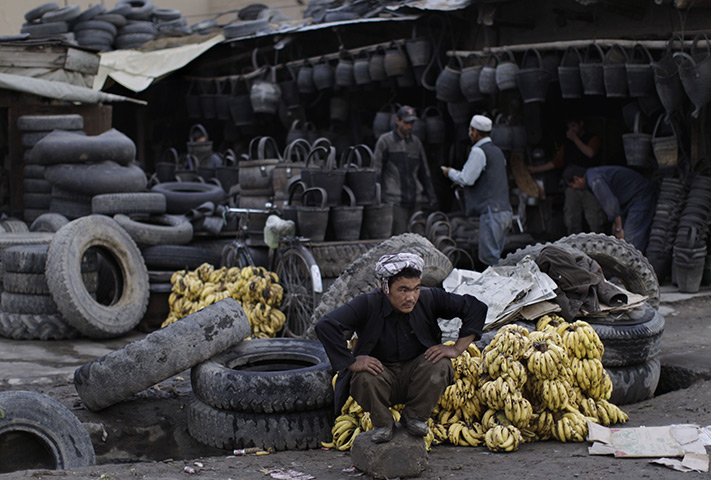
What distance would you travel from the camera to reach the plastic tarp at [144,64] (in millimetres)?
14117

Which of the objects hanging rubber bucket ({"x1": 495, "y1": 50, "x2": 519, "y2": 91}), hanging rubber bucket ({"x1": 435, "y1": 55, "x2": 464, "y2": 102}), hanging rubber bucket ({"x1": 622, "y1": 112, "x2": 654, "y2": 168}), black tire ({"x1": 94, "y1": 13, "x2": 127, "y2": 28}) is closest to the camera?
hanging rubber bucket ({"x1": 622, "y1": 112, "x2": 654, "y2": 168})

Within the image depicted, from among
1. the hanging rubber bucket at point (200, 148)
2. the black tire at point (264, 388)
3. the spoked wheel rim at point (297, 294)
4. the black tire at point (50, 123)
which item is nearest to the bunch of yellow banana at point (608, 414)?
the black tire at point (264, 388)

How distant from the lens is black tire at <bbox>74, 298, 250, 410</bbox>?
5293 mm

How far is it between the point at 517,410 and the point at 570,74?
6193 millimetres

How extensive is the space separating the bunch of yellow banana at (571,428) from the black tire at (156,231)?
5.72 metres

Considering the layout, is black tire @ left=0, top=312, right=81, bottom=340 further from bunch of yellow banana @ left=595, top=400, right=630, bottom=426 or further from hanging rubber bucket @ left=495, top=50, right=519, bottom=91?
hanging rubber bucket @ left=495, top=50, right=519, bottom=91

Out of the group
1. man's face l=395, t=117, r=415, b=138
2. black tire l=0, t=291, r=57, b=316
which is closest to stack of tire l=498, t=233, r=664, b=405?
man's face l=395, t=117, r=415, b=138

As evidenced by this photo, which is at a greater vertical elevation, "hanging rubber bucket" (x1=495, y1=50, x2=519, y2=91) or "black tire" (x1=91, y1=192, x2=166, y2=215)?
"hanging rubber bucket" (x1=495, y1=50, x2=519, y2=91)

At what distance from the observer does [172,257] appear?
9109mm

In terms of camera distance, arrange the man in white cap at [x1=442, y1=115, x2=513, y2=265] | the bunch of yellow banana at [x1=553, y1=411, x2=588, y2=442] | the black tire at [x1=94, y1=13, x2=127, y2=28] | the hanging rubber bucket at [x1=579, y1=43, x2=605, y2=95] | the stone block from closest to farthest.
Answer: the stone block, the bunch of yellow banana at [x1=553, y1=411, x2=588, y2=442], the man in white cap at [x1=442, y1=115, x2=513, y2=265], the hanging rubber bucket at [x1=579, y1=43, x2=605, y2=95], the black tire at [x1=94, y1=13, x2=127, y2=28]

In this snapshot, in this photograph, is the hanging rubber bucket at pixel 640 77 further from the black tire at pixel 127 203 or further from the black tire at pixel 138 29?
the black tire at pixel 138 29

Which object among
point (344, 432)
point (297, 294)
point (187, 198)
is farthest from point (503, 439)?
point (187, 198)

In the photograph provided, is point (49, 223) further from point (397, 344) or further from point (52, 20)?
point (52, 20)

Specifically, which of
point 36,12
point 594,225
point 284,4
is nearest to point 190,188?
point 594,225
